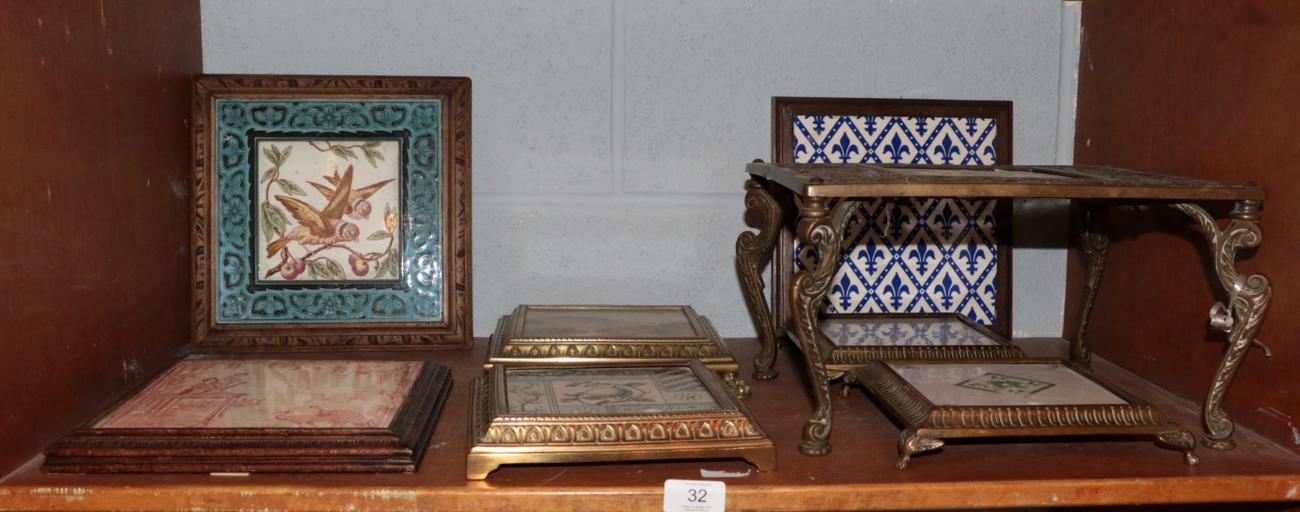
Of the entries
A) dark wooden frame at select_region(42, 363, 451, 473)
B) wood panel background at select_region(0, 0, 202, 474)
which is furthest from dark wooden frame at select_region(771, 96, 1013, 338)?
wood panel background at select_region(0, 0, 202, 474)

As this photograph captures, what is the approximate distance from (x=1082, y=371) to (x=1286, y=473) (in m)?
0.24

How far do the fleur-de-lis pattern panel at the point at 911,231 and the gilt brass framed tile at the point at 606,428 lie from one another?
1.69 ft

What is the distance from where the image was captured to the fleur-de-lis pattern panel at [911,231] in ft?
5.11

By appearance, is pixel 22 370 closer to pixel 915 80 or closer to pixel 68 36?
pixel 68 36

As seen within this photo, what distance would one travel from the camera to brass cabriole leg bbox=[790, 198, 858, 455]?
1.05 metres

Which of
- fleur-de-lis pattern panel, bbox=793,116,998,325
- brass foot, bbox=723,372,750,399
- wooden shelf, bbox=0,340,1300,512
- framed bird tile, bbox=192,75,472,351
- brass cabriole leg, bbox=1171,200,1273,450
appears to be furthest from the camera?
fleur-de-lis pattern panel, bbox=793,116,998,325

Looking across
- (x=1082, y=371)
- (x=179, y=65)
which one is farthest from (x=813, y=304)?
(x=179, y=65)

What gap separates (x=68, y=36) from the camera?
1.10 metres

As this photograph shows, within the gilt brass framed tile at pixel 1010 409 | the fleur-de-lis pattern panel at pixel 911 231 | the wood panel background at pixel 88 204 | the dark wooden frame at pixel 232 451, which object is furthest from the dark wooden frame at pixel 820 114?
the wood panel background at pixel 88 204

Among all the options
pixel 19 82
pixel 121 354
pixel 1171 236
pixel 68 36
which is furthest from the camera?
pixel 1171 236

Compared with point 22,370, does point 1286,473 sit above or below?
below

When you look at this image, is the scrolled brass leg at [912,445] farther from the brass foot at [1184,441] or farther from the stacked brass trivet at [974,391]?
the brass foot at [1184,441]

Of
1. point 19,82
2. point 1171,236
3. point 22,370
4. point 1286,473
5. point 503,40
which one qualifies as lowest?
point 1286,473

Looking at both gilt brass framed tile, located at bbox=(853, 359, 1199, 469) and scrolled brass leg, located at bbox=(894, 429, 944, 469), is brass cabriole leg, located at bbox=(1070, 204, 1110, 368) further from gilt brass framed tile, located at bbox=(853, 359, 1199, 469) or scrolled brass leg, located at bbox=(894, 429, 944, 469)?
scrolled brass leg, located at bbox=(894, 429, 944, 469)
